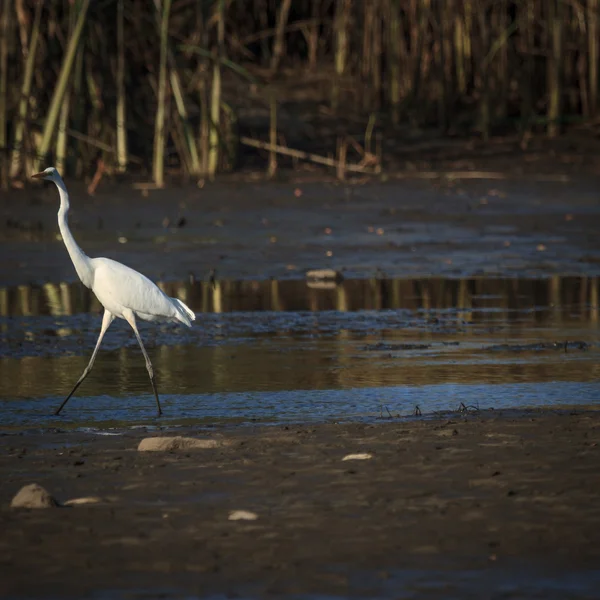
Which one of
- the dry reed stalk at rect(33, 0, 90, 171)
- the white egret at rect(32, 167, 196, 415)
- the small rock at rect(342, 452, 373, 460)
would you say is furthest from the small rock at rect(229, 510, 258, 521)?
the dry reed stalk at rect(33, 0, 90, 171)

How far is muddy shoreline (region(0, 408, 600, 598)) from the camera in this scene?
448cm

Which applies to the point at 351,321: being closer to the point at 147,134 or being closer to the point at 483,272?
the point at 483,272

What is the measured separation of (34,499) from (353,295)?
264 inches

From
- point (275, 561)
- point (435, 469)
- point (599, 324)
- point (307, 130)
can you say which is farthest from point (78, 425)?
point (307, 130)

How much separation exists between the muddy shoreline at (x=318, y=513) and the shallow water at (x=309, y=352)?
91cm

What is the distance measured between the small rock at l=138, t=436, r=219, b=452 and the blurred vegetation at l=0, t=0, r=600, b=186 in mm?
10578

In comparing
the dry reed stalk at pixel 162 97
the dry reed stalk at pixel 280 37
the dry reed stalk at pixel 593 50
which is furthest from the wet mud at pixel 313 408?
the dry reed stalk at pixel 280 37

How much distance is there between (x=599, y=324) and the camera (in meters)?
10.3

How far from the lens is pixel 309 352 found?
931cm

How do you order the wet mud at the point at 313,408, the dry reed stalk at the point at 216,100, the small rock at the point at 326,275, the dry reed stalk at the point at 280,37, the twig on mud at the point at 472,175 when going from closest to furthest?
the wet mud at the point at 313,408
the small rock at the point at 326,275
the dry reed stalk at the point at 216,100
the twig on mud at the point at 472,175
the dry reed stalk at the point at 280,37

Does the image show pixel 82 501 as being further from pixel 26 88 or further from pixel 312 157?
pixel 312 157

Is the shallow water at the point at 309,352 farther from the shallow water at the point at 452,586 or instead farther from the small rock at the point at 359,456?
the shallow water at the point at 452,586

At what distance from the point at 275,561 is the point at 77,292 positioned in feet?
25.6

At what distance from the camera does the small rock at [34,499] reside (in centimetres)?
530
